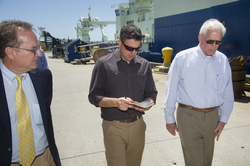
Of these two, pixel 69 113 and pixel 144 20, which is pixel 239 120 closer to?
pixel 69 113

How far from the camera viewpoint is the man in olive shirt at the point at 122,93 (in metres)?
2.04

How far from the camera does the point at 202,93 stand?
87.1 inches

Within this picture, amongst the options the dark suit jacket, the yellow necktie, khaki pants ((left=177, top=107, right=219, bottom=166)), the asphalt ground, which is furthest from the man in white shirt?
the yellow necktie

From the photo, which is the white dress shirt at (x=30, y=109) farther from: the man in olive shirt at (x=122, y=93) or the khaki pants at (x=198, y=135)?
the khaki pants at (x=198, y=135)

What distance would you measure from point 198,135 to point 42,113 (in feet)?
5.84

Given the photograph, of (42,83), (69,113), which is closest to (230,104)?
(42,83)

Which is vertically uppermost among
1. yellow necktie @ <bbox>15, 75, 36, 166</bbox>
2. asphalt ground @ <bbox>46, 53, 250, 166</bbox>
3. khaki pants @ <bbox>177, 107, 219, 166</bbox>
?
yellow necktie @ <bbox>15, 75, 36, 166</bbox>

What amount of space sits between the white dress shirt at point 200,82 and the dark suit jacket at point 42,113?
140cm

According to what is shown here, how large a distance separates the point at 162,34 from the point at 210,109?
505 inches

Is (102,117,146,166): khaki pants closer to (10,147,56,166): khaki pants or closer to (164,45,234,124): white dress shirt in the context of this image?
(164,45,234,124): white dress shirt

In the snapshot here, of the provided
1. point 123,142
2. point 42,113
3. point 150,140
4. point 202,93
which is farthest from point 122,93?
point 150,140

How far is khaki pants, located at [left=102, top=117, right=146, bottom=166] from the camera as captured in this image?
207cm

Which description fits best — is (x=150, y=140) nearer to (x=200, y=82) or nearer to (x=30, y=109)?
(x=200, y=82)

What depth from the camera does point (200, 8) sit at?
11.0m
